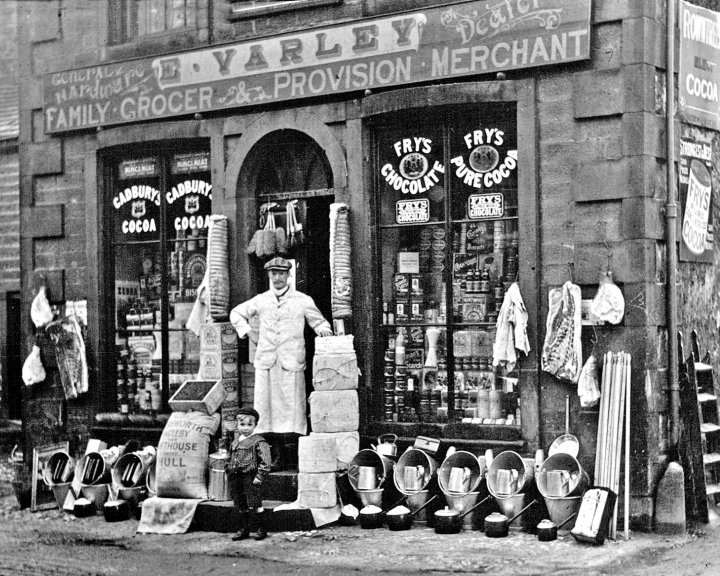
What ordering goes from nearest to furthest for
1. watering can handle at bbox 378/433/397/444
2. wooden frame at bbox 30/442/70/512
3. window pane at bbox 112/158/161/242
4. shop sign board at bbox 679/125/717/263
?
shop sign board at bbox 679/125/717/263 → watering can handle at bbox 378/433/397/444 → wooden frame at bbox 30/442/70/512 → window pane at bbox 112/158/161/242

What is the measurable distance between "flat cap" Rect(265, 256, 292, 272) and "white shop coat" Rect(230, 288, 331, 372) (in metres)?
0.26

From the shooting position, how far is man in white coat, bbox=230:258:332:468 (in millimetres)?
11891

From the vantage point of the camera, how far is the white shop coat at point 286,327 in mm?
11883

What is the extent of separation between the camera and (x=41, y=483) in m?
13.2

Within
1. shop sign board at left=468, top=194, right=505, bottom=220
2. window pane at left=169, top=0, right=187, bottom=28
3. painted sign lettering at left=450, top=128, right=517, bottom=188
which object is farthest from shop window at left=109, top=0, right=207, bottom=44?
shop sign board at left=468, top=194, right=505, bottom=220

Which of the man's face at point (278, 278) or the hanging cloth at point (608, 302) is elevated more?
the man's face at point (278, 278)

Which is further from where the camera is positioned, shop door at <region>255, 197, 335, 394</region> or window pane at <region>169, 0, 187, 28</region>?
window pane at <region>169, 0, 187, 28</region>

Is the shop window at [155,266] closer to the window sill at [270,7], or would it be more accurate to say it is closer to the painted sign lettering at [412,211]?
the window sill at [270,7]

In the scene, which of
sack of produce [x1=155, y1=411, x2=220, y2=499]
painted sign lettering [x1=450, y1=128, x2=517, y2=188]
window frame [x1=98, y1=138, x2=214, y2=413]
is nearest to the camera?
painted sign lettering [x1=450, y1=128, x2=517, y2=188]

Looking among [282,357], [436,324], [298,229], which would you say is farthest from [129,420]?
[436,324]

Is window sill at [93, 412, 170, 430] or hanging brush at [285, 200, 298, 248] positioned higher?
hanging brush at [285, 200, 298, 248]

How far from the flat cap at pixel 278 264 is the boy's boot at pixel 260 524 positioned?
2.57m

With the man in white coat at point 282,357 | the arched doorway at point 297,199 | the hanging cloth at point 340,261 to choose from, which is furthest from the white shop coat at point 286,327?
the arched doorway at point 297,199

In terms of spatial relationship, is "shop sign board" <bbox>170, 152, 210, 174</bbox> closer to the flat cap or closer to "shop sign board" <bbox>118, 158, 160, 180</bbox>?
"shop sign board" <bbox>118, 158, 160, 180</bbox>
